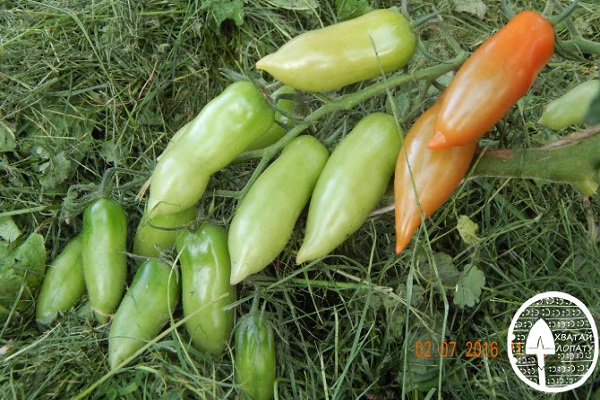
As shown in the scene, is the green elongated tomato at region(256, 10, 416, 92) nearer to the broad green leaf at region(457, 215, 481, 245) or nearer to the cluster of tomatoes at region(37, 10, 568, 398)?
the cluster of tomatoes at region(37, 10, 568, 398)

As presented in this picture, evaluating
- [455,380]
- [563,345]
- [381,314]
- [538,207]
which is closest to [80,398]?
[381,314]

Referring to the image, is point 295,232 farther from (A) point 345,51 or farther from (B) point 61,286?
(B) point 61,286

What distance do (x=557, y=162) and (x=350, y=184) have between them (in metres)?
0.56

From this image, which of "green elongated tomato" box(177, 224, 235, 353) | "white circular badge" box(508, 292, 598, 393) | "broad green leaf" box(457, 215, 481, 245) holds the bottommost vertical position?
"white circular badge" box(508, 292, 598, 393)

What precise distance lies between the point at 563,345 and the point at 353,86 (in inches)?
44.7

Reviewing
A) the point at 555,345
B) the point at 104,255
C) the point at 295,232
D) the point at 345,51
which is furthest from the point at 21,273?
the point at 555,345

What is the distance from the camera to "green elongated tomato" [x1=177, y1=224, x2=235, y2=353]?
70.4 inches

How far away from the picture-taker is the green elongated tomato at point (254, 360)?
1.72 m

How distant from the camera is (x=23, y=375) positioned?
1.74m

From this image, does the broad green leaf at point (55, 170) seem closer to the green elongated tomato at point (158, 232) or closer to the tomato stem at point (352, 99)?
the green elongated tomato at point (158, 232)

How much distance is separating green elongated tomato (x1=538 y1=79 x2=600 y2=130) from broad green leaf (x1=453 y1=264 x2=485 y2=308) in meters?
0.49

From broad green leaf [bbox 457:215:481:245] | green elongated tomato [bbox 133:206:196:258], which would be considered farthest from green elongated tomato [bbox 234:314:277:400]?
broad green leaf [bbox 457:215:481:245]

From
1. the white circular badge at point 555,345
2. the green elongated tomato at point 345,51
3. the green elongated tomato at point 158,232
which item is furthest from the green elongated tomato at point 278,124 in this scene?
the white circular badge at point 555,345

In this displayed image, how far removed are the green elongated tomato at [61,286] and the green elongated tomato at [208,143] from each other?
1.30 feet
